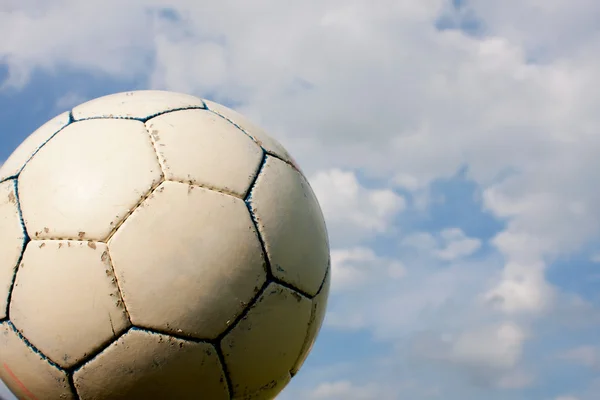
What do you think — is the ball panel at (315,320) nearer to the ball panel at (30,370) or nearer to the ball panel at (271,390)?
the ball panel at (271,390)

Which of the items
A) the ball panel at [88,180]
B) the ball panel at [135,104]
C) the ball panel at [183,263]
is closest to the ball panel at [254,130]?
the ball panel at [135,104]

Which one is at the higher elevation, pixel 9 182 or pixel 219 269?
pixel 9 182

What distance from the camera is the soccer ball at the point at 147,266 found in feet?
10.9

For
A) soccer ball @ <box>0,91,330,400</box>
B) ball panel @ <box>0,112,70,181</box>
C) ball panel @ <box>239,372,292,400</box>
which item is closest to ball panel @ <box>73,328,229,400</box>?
soccer ball @ <box>0,91,330,400</box>

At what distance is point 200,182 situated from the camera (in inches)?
139

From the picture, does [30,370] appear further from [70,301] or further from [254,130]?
[254,130]

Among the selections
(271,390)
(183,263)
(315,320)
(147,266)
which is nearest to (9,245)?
(147,266)

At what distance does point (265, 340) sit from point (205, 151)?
1112mm

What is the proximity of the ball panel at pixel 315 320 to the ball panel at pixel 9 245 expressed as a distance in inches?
67.8

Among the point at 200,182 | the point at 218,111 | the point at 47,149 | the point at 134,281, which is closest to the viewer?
the point at 134,281

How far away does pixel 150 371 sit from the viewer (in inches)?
133

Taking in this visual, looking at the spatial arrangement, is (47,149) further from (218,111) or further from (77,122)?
(218,111)


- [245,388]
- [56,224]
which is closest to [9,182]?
[56,224]

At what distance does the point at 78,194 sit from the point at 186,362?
1057 millimetres
